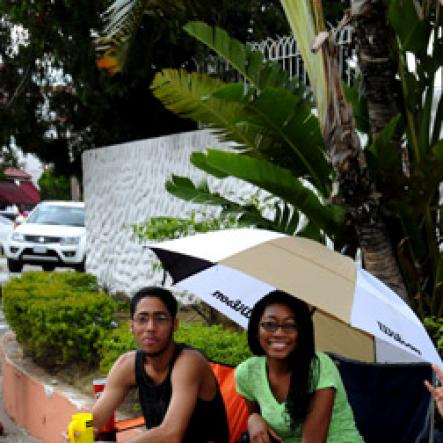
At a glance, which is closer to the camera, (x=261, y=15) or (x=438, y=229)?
(x=438, y=229)

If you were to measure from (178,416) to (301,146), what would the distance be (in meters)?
2.32

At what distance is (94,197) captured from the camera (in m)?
12.0

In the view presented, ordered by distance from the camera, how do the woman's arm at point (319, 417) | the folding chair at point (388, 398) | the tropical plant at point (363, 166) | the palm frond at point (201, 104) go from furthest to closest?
the palm frond at point (201, 104)
the tropical plant at point (363, 166)
the folding chair at point (388, 398)
the woman's arm at point (319, 417)

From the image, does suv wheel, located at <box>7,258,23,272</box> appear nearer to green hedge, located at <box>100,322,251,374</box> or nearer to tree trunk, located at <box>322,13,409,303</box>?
green hedge, located at <box>100,322,251,374</box>

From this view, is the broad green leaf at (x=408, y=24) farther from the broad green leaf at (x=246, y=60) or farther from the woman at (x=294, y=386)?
the woman at (x=294, y=386)

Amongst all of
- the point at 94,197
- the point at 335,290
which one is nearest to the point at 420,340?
the point at 335,290

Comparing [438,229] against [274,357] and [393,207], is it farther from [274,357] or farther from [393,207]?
[274,357]

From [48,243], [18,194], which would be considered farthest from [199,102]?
[18,194]

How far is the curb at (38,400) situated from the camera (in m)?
5.97

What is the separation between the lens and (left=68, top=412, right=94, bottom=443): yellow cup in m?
3.35

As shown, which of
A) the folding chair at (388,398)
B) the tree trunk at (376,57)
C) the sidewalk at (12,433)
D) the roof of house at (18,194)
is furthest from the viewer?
the roof of house at (18,194)

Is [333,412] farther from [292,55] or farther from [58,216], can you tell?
[58,216]

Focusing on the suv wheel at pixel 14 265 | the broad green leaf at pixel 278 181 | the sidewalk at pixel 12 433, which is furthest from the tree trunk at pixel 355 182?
the suv wheel at pixel 14 265

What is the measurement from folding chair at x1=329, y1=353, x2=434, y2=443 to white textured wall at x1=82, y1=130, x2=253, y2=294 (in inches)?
194
